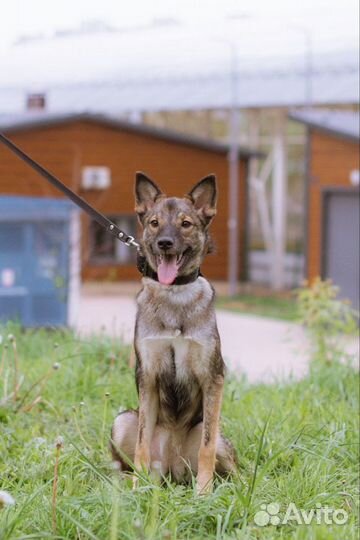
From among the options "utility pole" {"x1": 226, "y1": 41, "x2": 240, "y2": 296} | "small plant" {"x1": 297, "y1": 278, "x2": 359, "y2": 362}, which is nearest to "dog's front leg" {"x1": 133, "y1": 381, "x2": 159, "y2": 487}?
"small plant" {"x1": 297, "y1": 278, "x2": 359, "y2": 362}

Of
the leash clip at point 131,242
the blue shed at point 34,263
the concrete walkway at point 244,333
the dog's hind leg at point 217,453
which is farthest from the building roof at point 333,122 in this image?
the leash clip at point 131,242

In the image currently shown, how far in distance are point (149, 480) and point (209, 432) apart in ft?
1.21

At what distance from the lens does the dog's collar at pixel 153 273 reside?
441 cm

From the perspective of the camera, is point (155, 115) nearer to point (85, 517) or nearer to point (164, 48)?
point (164, 48)

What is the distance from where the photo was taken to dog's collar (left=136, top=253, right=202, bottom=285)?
4.41 metres

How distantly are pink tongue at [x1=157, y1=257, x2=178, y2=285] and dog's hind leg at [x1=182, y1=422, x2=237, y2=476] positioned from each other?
839 mm

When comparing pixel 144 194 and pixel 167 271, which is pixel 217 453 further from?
pixel 144 194

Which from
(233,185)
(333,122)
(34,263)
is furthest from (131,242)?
(233,185)

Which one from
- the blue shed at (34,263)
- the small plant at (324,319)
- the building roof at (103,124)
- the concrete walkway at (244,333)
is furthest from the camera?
the building roof at (103,124)

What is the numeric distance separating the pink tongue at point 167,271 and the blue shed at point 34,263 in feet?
35.0

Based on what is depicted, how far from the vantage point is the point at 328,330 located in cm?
1011

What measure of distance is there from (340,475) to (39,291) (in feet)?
33.6

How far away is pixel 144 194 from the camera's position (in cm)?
443

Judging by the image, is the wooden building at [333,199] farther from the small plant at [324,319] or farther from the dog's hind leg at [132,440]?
the dog's hind leg at [132,440]
